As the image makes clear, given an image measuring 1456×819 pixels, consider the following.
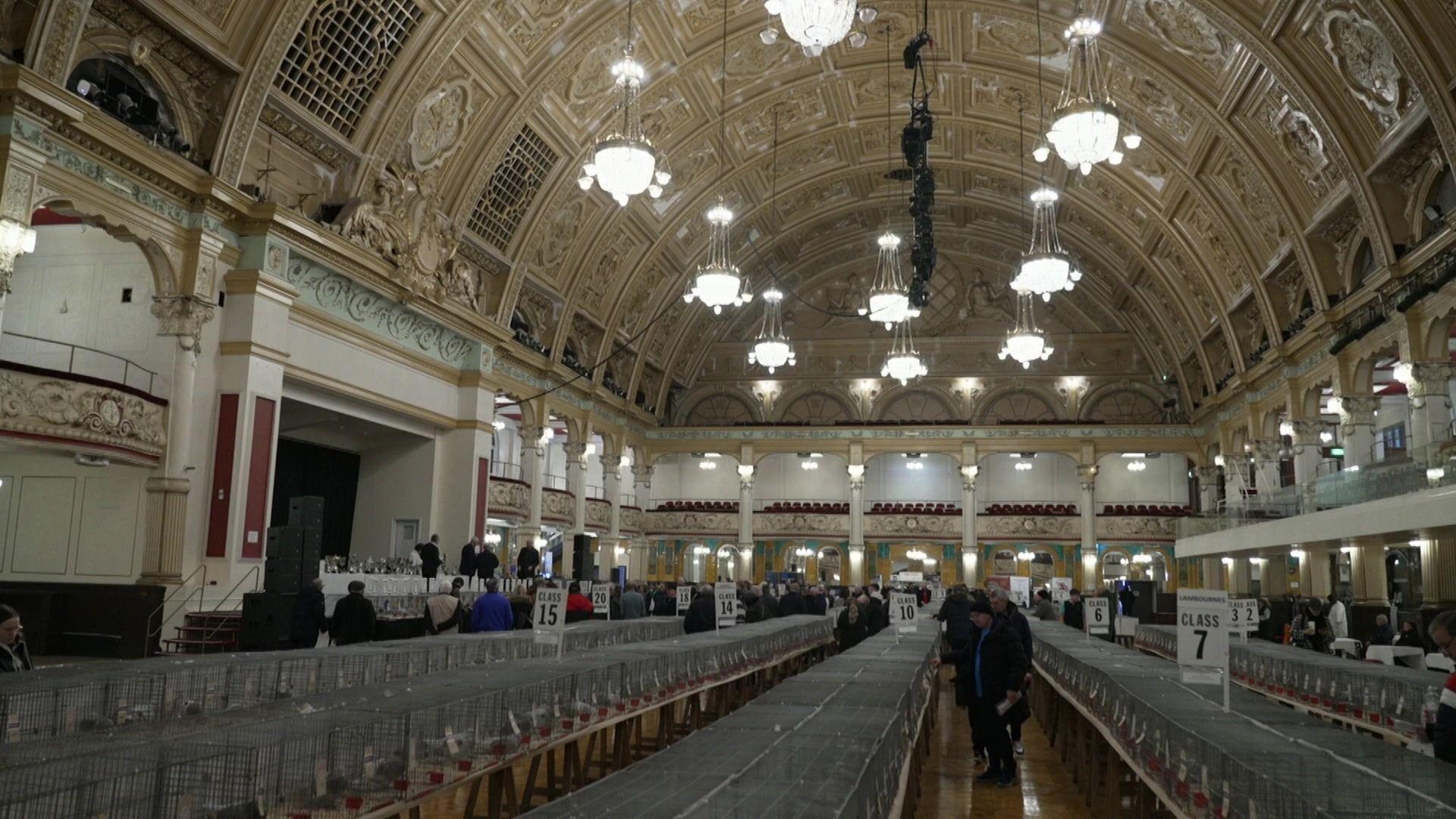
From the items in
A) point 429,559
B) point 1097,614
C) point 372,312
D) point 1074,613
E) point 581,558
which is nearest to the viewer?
point 1097,614

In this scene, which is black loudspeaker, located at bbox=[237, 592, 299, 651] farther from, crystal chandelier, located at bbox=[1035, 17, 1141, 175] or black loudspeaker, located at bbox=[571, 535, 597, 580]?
black loudspeaker, located at bbox=[571, 535, 597, 580]

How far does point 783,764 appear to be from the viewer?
3.63 meters

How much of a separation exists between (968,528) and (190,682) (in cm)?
3000

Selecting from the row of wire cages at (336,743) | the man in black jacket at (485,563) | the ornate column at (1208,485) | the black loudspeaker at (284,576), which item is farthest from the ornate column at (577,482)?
the row of wire cages at (336,743)

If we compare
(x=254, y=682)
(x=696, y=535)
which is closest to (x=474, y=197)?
(x=254, y=682)

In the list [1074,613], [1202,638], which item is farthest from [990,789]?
[1074,613]

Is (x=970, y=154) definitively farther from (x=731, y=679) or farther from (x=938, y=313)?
(x=731, y=679)

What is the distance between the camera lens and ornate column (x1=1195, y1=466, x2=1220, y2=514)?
3188 centimetres

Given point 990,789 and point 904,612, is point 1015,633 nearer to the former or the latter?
point 990,789

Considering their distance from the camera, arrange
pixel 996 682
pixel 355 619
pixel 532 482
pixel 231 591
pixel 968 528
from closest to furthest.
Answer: pixel 996 682
pixel 355 619
pixel 231 591
pixel 532 482
pixel 968 528

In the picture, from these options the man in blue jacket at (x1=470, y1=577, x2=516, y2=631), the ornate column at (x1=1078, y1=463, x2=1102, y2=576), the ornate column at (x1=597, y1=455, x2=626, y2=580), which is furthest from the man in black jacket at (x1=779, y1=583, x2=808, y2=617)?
the ornate column at (x1=1078, y1=463, x2=1102, y2=576)

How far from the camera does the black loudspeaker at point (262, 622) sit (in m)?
11.6

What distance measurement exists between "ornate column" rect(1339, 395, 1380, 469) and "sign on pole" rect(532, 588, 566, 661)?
17.6 m

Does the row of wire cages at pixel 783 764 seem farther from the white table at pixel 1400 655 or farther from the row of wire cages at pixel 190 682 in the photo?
the white table at pixel 1400 655
